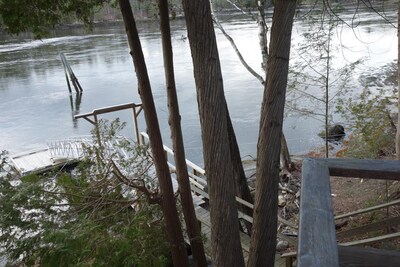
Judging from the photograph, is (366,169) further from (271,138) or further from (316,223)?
(271,138)

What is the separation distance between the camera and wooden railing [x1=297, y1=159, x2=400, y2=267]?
38.7 inches

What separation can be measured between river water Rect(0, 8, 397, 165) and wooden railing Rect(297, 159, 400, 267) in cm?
959

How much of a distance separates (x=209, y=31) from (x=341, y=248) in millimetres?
2290

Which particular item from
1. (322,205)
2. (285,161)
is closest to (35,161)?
(285,161)

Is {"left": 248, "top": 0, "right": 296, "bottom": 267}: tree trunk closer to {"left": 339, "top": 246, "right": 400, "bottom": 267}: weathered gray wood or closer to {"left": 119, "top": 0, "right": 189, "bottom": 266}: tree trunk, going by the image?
{"left": 119, "top": 0, "right": 189, "bottom": 266}: tree trunk

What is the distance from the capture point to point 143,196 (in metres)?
5.73

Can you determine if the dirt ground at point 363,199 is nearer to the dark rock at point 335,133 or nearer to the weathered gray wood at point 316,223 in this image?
the dark rock at point 335,133

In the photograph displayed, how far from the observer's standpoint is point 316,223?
1127 mm

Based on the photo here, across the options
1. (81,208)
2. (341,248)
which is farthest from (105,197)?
(341,248)

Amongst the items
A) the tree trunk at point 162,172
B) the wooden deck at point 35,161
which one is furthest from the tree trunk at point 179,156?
the wooden deck at point 35,161

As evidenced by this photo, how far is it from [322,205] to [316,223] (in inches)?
4.7

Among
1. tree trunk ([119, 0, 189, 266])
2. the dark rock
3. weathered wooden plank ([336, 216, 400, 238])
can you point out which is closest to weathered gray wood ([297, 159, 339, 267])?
weathered wooden plank ([336, 216, 400, 238])

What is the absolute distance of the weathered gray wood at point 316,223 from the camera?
97 cm

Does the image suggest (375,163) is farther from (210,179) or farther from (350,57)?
(350,57)
